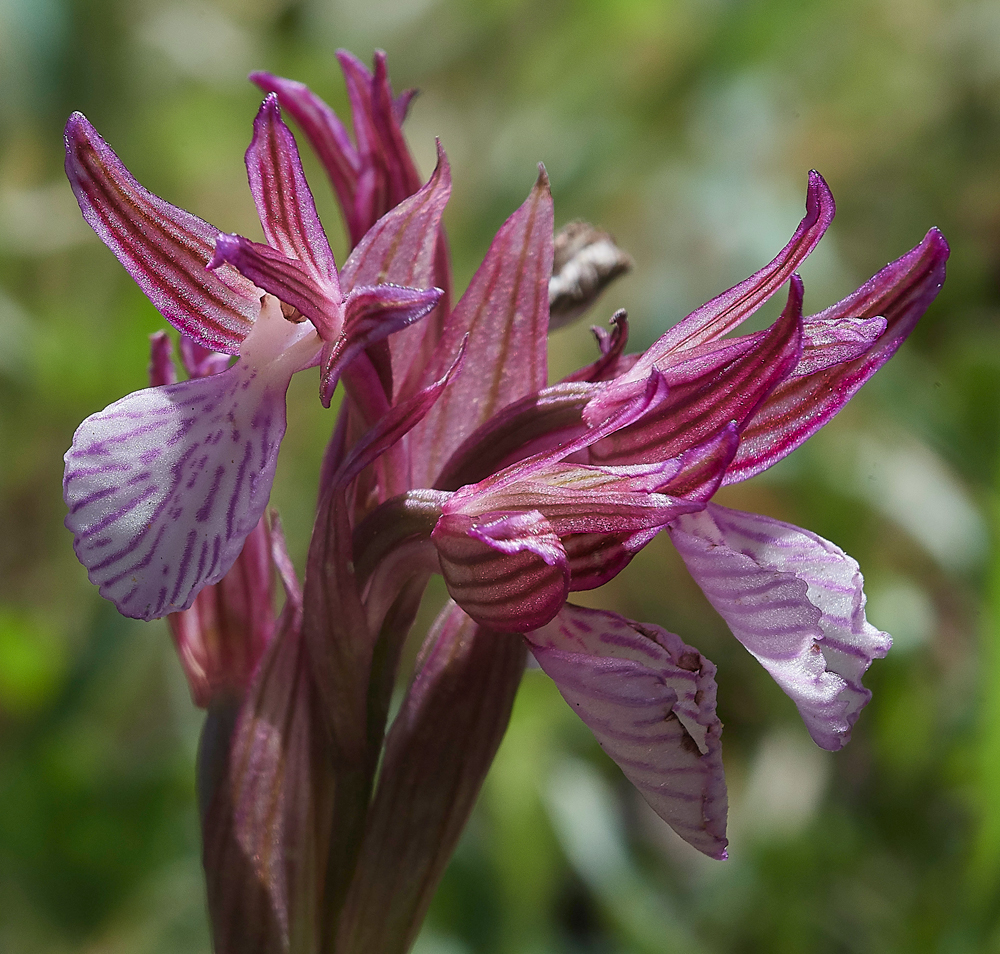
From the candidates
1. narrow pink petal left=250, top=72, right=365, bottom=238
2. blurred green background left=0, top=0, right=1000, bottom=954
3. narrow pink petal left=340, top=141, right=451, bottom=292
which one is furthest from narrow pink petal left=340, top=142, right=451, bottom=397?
blurred green background left=0, top=0, right=1000, bottom=954

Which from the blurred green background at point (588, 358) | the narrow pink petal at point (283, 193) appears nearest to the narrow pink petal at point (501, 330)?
the narrow pink petal at point (283, 193)

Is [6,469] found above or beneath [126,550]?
beneath

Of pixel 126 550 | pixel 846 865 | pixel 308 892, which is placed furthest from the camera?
pixel 846 865

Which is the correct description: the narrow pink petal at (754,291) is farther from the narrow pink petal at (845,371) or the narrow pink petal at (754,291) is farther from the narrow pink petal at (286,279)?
the narrow pink petal at (286,279)

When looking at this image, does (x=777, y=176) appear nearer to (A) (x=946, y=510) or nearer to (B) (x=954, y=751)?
(A) (x=946, y=510)

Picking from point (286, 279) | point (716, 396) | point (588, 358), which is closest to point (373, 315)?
point (286, 279)

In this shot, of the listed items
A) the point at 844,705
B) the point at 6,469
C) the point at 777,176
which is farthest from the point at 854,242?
the point at 844,705

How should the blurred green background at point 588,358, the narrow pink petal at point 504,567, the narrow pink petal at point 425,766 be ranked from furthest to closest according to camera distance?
1. the blurred green background at point 588,358
2. the narrow pink petal at point 425,766
3. the narrow pink petal at point 504,567
